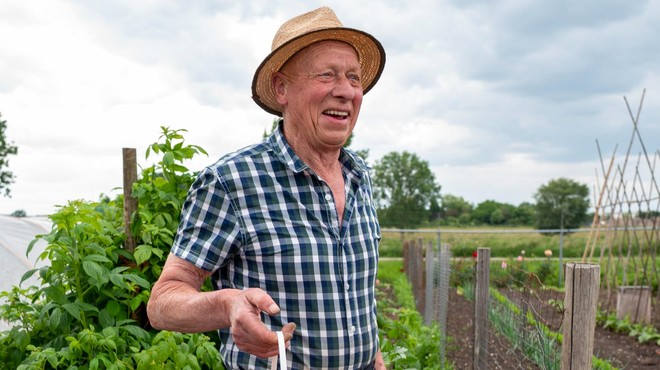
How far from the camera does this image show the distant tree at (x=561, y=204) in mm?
45250

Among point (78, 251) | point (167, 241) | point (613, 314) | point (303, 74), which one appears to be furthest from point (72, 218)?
point (613, 314)

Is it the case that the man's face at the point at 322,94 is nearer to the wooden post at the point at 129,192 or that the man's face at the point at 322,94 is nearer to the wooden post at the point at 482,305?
the wooden post at the point at 129,192

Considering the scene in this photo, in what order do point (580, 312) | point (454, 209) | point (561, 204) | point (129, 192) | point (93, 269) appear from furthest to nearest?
point (454, 209)
point (561, 204)
point (129, 192)
point (93, 269)
point (580, 312)

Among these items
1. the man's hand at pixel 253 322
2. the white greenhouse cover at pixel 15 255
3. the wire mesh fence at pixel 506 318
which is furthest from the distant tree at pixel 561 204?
the man's hand at pixel 253 322

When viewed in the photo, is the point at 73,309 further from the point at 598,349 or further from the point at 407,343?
the point at 598,349

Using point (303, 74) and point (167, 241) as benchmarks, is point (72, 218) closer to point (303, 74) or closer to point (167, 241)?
point (167, 241)

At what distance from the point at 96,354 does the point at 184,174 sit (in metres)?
0.97

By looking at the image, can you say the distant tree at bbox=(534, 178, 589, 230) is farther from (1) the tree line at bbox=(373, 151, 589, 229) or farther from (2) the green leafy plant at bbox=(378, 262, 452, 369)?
(2) the green leafy plant at bbox=(378, 262, 452, 369)

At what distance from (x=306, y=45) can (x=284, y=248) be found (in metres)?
0.57

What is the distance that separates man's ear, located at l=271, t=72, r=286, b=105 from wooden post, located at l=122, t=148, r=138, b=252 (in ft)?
6.35

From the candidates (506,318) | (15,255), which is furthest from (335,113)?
(15,255)

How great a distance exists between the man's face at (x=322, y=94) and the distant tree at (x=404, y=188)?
136ft

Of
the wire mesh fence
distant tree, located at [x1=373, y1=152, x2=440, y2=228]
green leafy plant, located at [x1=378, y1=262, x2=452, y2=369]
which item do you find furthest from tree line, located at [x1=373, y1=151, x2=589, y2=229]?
green leafy plant, located at [x1=378, y1=262, x2=452, y2=369]

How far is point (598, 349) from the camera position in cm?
762
